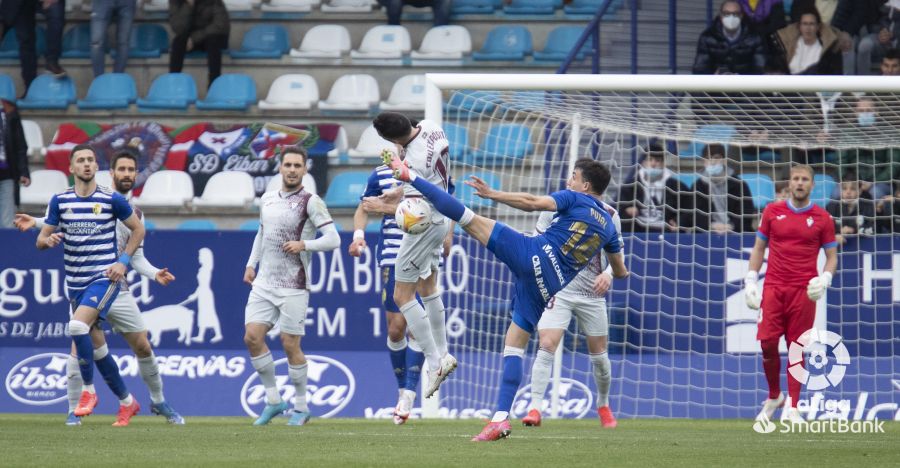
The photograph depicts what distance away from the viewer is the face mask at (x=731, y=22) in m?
16.6

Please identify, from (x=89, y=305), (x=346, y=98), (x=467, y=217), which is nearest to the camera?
(x=467, y=217)

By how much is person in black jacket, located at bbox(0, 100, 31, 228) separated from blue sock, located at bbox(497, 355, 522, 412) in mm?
9443

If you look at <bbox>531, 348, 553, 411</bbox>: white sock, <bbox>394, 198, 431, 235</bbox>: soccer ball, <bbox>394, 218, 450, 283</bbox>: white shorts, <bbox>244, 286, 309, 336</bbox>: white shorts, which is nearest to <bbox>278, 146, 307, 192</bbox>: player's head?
<bbox>244, 286, 309, 336</bbox>: white shorts

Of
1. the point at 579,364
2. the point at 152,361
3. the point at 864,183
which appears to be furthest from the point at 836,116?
the point at 152,361

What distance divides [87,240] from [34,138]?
8.46m

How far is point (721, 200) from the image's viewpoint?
558 inches

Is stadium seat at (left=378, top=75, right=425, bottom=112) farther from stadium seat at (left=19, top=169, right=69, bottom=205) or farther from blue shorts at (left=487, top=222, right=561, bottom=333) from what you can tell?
blue shorts at (left=487, top=222, right=561, bottom=333)

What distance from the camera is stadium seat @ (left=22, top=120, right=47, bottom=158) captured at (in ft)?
60.6

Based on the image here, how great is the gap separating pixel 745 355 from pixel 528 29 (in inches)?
286

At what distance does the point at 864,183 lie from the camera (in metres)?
14.1

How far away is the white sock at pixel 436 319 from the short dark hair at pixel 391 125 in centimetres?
156

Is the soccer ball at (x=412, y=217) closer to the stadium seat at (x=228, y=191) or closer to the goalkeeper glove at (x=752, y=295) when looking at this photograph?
the goalkeeper glove at (x=752, y=295)

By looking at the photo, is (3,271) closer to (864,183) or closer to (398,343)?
(398,343)

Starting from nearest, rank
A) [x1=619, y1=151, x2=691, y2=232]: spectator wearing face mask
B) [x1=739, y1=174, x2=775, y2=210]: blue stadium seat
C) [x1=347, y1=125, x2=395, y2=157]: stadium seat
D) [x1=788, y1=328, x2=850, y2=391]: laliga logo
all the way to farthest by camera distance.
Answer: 1. [x1=788, y1=328, x2=850, y2=391]: laliga logo
2. [x1=619, y1=151, x2=691, y2=232]: spectator wearing face mask
3. [x1=739, y1=174, x2=775, y2=210]: blue stadium seat
4. [x1=347, y1=125, x2=395, y2=157]: stadium seat
